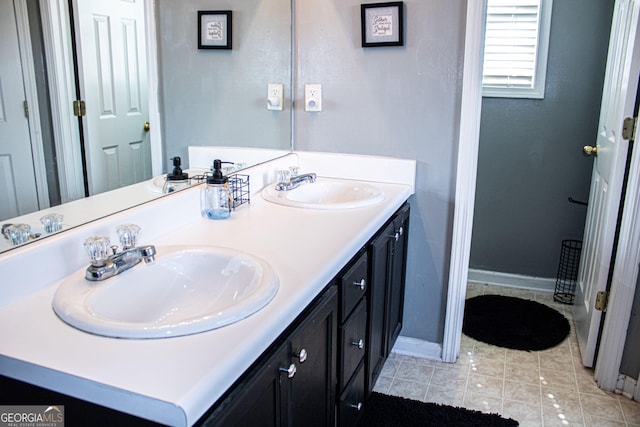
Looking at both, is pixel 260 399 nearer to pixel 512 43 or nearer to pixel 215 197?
pixel 215 197

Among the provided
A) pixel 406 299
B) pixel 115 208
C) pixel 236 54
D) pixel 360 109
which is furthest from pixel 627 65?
pixel 115 208

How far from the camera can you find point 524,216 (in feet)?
11.1

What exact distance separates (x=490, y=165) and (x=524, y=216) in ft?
1.24

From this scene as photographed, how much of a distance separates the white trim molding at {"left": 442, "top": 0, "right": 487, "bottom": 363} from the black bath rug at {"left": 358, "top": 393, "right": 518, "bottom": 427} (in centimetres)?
41

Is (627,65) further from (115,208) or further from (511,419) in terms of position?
(115,208)

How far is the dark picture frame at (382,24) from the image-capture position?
2279 millimetres

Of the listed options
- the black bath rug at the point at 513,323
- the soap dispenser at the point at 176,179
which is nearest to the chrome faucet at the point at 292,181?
the soap dispenser at the point at 176,179

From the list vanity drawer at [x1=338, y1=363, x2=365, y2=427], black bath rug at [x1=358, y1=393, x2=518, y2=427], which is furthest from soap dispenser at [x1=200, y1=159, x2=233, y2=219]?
black bath rug at [x1=358, y1=393, x2=518, y2=427]

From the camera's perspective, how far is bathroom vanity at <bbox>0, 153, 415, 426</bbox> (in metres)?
0.88

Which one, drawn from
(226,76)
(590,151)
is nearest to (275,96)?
(226,76)

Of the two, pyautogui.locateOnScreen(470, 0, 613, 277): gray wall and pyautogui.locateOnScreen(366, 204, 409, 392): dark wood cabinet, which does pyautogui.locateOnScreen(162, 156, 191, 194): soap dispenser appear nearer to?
pyautogui.locateOnScreen(366, 204, 409, 392): dark wood cabinet

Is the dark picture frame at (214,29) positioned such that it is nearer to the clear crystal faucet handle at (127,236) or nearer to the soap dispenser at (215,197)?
the soap dispenser at (215,197)

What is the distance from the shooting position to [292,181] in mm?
2223

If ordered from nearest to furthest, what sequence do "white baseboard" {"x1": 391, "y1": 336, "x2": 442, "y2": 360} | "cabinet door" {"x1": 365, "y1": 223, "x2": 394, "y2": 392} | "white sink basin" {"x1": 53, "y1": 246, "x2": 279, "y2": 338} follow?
"white sink basin" {"x1": 53, "y1": 246, "x2": 279, "y2": 338} < "cabinet door" {"x1": 365, "y1": 223, "x2": 394, "y2": 392} < "white baseboard" {"x1": 391, "y1": 336, "x2": 442, "y2": 360}
